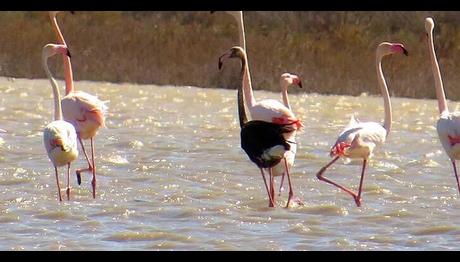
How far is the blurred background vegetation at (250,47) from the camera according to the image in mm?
15602

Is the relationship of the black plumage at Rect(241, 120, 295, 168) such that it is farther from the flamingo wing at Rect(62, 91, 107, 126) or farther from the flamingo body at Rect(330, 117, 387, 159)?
the flamingo wing at Rect(62, 91, 107, 126)

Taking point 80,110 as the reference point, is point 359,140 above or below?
below

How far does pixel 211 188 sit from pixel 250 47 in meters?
7.06

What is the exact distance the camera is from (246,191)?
30.6 feet

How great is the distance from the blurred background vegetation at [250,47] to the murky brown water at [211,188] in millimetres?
Answer: 719

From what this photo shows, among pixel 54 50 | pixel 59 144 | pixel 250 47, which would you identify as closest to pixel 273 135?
pixel 59 144

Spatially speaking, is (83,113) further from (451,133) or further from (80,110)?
(451,133)

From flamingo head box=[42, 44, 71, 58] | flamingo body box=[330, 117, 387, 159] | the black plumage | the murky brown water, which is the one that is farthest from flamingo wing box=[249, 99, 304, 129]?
flamingo head box=[42, 44, 71, 58]

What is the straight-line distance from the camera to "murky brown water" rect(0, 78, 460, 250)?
24.3 ft

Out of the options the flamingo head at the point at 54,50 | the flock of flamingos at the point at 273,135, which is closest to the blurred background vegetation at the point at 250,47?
the flock of flamingos at the point at 273,135

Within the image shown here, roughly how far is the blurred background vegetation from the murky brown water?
2.36ft

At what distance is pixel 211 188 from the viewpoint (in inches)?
372

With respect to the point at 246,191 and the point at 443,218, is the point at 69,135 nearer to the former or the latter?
the point at 246,191
